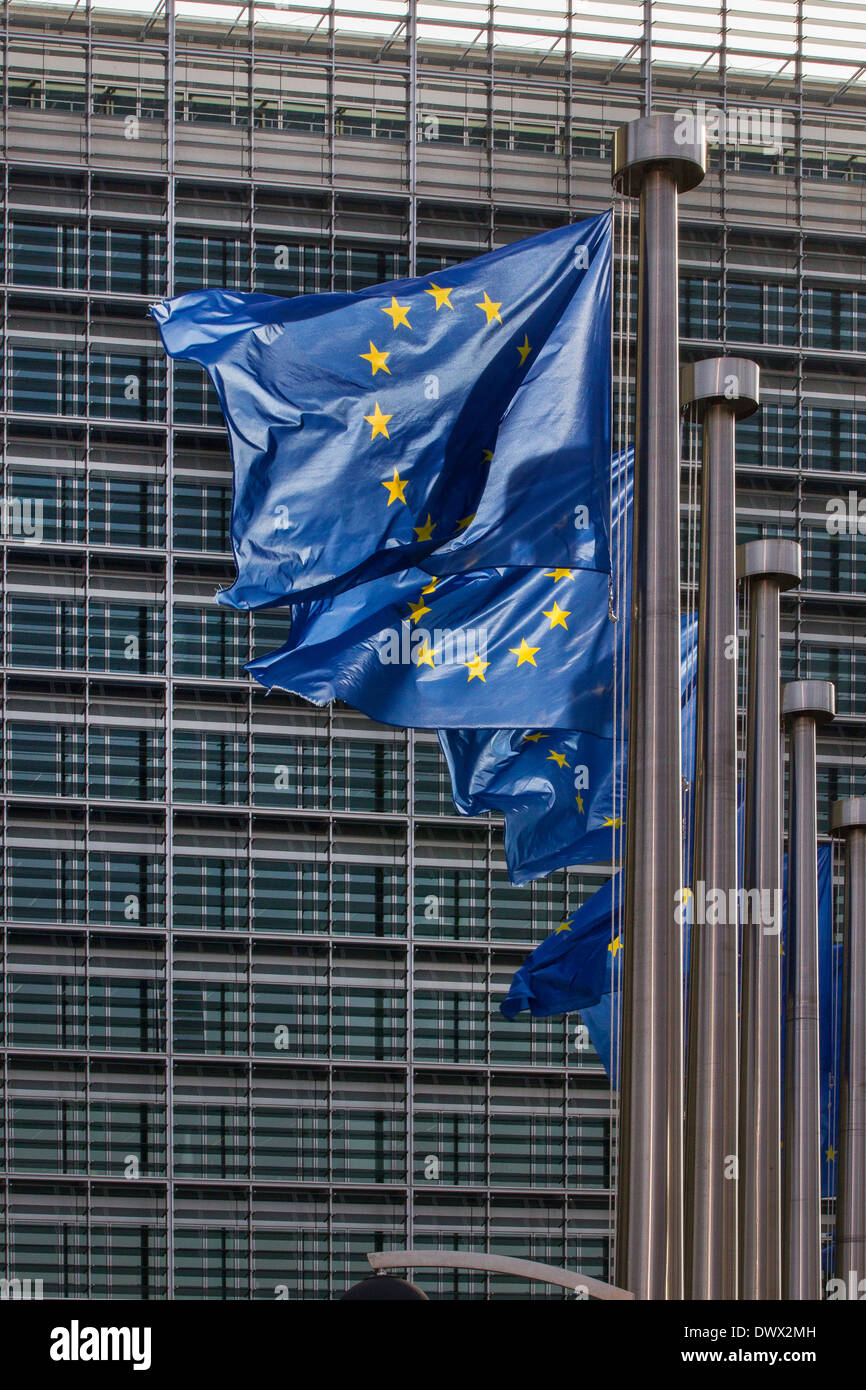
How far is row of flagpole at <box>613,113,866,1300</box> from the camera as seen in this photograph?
9.40m

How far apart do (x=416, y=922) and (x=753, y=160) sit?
60.6ft

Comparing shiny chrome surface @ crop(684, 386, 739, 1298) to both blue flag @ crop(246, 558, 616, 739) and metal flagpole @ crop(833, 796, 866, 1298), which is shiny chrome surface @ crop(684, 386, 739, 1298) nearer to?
blue flag @ crop(246, 558, 616, 739)

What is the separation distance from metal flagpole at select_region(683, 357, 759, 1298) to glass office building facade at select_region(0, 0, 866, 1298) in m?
26.5

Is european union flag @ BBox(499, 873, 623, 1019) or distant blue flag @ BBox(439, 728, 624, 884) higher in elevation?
distant blue flag @ BBox(439, 728, 624, 884)

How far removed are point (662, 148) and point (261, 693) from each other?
1284 inches

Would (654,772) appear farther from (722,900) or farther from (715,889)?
(722,900)

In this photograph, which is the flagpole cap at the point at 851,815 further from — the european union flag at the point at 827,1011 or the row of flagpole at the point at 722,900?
the european union flag at the point at 827,1011

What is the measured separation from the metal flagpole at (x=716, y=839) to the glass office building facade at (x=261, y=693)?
86.9 ft

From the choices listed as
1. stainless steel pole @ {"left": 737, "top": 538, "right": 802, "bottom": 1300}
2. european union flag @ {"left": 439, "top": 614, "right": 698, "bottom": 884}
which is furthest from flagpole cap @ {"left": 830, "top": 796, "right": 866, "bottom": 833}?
european union flag @ {"left": 439, "top": 614, "right": 698, "bottom": 884}

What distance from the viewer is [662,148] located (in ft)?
35.0

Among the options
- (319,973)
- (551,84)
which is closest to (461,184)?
(551,84)

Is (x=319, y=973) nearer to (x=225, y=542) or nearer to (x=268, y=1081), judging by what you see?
(x=268, y=1081)

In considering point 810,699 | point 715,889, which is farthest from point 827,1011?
point 715,889

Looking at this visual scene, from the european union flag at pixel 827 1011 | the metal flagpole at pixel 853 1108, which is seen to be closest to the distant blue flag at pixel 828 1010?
the european union flag at pixel 827 1011
